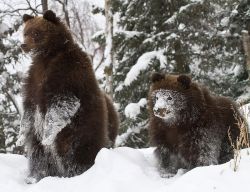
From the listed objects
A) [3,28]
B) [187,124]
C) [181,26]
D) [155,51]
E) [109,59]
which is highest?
[3,28]

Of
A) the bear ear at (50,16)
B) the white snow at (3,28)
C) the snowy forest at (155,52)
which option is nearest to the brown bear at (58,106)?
the bear ear at (50,16)

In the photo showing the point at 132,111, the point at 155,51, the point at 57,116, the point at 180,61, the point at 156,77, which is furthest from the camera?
the point at 180,61

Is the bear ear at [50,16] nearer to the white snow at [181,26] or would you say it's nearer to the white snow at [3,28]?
the white snow at [181,26]

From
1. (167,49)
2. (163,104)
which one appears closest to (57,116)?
(163,104)

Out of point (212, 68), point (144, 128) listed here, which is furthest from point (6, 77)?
point (212, 68)

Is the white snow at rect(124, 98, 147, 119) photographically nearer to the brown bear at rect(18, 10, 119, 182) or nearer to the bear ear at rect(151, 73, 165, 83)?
the brown bear at rect(18, 10, 119, 182)

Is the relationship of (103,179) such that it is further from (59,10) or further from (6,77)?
(59,10)

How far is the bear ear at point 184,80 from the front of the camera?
615cm

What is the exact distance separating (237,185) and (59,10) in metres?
23.8

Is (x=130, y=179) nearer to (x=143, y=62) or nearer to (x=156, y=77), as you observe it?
(x=156, y=77)

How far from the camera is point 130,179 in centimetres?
524

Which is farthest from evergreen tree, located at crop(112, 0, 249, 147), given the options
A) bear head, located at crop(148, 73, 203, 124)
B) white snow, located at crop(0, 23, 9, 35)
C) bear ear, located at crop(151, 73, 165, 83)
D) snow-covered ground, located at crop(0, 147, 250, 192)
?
snow-covered ground, located at crop(0, 147, 250, 192)

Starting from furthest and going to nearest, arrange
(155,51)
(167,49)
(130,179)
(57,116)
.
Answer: (167,49) < (155,51) < (57,116) < (130,179)

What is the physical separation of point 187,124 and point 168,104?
0.36 meters
